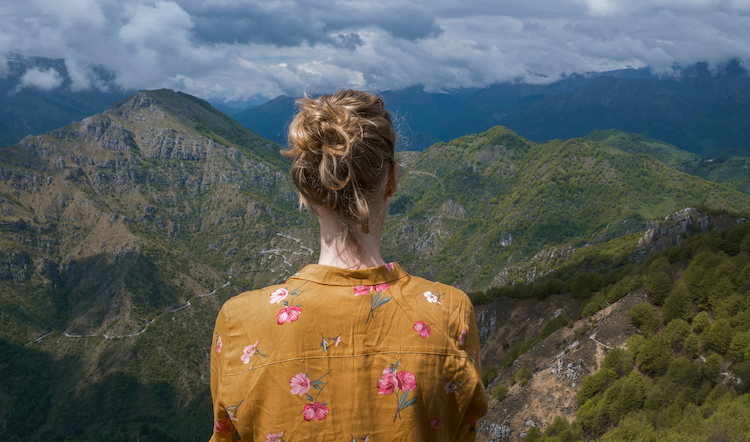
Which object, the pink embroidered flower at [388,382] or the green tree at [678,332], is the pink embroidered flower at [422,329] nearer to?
the pink embroidered flower at [388,382]

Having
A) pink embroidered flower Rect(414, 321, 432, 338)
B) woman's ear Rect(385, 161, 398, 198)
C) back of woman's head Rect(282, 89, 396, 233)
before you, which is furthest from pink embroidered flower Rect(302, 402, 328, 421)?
woman's ear Rect(385, 161, 398, 198)

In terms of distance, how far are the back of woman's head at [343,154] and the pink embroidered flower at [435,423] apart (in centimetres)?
159

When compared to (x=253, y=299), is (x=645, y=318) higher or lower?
lower

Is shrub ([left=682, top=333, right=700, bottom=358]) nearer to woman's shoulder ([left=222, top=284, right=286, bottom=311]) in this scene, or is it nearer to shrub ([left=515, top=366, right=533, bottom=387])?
shrub ([left=515, top=366, right=533, bottom=387])

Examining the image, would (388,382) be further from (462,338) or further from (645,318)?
(645,318)

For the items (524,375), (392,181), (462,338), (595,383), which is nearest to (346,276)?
(392,181)

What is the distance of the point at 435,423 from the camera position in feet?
11.1

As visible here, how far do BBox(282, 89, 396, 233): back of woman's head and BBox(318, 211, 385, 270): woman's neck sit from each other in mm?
110

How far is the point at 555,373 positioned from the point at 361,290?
42.9 meters

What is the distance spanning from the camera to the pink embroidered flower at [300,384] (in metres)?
3.09

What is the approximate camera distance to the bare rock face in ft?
123

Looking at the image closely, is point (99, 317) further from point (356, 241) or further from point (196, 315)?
point (356, 241)

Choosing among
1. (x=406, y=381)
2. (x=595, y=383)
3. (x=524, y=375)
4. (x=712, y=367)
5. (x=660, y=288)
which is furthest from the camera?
(x=524, y=375)

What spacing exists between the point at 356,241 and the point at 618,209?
213 meters
